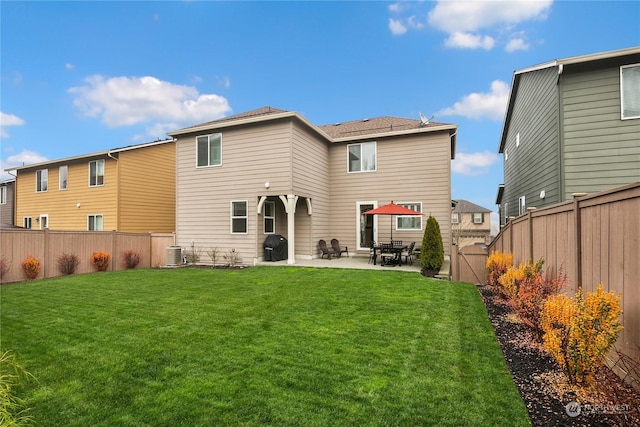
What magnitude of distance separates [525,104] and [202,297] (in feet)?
42.1

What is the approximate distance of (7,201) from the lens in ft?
76.8

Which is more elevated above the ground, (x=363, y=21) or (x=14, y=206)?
(x=363, y=21)

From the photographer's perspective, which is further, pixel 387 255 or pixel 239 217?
pixel 239 217

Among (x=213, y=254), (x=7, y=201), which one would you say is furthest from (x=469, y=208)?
(x=7, y=201)

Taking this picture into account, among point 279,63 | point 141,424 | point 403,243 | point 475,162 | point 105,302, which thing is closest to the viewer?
point 141,424

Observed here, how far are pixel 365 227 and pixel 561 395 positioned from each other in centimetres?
1157

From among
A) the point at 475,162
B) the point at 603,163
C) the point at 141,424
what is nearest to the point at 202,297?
the point at 141,424

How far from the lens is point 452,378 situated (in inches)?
127

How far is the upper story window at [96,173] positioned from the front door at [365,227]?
544 inches

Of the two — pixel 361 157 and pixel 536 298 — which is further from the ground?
pixel 361 157

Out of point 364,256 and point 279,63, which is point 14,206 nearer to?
point 279,63

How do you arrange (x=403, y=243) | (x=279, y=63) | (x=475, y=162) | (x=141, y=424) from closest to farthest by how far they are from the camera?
(x=141, y=424)
(x=403, y=243)
(x=279, y=63)
(x=475, y=162)

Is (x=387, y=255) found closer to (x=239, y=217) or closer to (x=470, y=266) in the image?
(x=470, y=266)

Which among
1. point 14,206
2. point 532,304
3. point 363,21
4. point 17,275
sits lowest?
point 17,275
